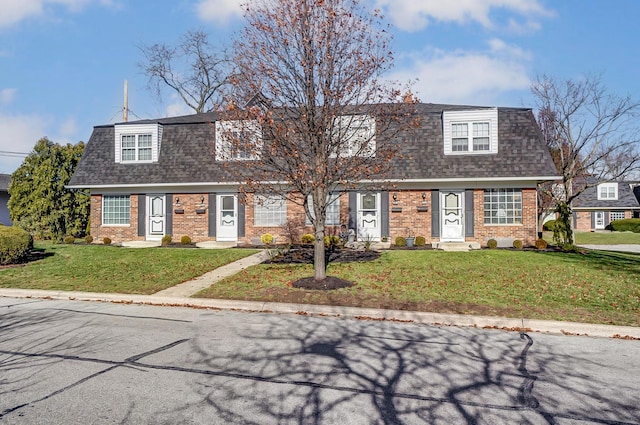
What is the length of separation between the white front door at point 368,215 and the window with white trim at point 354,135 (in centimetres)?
825

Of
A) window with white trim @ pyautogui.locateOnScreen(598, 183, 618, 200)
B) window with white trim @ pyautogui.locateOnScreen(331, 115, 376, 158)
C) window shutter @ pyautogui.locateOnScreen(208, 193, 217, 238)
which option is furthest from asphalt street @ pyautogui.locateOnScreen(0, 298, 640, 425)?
window with white trim @ pyautogui.locateOnScreen(598, 183, 618, 200)

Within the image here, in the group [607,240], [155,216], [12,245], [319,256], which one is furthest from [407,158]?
[607,240]

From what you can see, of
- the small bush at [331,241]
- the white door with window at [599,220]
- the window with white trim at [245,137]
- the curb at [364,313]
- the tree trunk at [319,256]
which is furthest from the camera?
the white door with window at [599,220]

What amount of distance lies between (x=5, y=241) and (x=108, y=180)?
673 centimetres

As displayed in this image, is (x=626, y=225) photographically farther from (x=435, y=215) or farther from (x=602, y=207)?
(x=435, y=215)

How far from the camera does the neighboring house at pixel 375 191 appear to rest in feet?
62.0

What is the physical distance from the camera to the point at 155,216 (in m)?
21.5

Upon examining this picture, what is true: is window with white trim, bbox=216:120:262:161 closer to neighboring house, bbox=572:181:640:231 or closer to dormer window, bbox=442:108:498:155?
dormer window, bbox=442:108:498:155

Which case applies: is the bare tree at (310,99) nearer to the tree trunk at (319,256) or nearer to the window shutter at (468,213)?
the tree trunk at (319,256)

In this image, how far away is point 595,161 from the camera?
2611cm

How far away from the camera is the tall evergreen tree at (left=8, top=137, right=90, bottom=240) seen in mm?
23969

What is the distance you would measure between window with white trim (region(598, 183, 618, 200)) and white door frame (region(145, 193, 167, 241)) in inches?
1680

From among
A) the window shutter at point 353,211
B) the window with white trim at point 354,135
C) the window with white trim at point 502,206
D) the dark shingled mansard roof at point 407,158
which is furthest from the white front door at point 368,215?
the window with white trim at point 354,135

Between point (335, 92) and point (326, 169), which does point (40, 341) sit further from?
point (335, 92)
